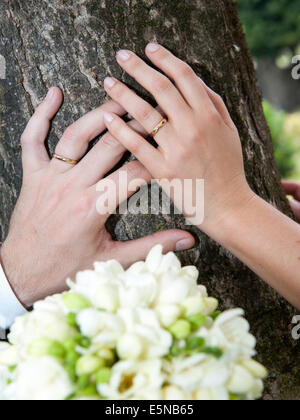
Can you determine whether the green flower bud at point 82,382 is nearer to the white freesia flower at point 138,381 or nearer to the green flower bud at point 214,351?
the white freesia flower at point 138,381

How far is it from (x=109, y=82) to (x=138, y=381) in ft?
2.75

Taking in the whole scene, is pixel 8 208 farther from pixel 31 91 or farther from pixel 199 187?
pixel 199 187

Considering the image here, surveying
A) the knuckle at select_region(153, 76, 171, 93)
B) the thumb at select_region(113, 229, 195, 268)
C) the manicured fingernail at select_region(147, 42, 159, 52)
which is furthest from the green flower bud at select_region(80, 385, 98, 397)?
the manicured fingernail at select_region(147, 42, 159, 52)

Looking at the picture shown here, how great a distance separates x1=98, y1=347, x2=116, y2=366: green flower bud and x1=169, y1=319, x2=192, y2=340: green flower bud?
0.39 ft

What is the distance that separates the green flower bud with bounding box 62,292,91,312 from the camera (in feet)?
3.05

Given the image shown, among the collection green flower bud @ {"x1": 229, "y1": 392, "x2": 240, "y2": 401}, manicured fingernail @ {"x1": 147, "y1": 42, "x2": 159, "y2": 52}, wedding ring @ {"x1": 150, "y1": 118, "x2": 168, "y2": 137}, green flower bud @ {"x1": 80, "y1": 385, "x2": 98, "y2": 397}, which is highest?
manicured fingernail @ {"x1": 147, "y1": 42, "x2": 159, "y2": 52}

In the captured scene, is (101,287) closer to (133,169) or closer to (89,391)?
(89,391)

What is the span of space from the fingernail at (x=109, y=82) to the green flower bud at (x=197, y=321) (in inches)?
28.7

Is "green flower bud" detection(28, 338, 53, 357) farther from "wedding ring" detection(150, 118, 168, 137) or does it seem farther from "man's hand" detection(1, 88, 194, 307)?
"wedding ring" detection(150, 118, 168, 137)

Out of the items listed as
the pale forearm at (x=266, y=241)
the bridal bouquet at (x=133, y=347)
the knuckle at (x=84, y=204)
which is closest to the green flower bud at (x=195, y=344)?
the bridal bouquet at (x=133, y=347)

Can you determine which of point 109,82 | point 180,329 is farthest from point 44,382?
point 109,82

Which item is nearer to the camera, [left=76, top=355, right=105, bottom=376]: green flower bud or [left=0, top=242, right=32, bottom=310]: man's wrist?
[left=76, top=355, right=105, bottom=376]: green flower bud

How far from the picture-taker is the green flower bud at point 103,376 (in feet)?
2.75

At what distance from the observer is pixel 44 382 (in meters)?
0.85
